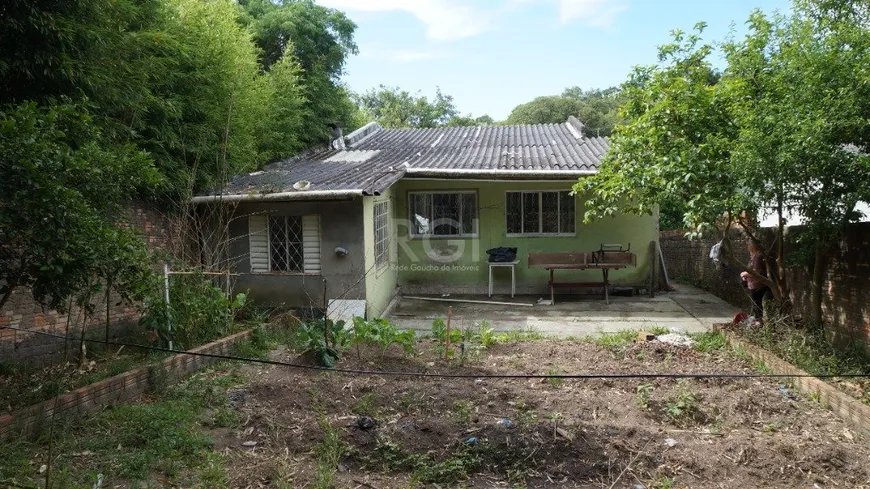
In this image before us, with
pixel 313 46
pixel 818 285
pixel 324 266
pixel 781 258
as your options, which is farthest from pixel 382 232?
pixel 313 46

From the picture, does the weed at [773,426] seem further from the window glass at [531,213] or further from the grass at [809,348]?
the window glass at [531,213]

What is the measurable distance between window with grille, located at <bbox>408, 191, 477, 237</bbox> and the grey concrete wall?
3.33m

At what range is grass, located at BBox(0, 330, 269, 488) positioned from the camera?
3.76 meters

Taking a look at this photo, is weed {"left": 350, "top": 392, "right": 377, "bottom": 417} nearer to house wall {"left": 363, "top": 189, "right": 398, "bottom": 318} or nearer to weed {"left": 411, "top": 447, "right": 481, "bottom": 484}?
weed {"left": 411, "top": 447, "right": 481, "bottom": 484}

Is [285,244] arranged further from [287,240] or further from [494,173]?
[494,173]

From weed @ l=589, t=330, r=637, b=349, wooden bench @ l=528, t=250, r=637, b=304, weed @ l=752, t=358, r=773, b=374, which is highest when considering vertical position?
wooden bench @ l=528, t=250, r=637, b=304

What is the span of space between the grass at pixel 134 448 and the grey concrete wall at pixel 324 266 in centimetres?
374

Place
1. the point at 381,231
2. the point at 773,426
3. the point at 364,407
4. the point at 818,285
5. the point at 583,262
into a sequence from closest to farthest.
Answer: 1. the point at 773,426
2. the point at 364,407
3. the point at 818,285
4. the point at 381,231
5. the point at 583,262

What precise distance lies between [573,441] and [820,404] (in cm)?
263

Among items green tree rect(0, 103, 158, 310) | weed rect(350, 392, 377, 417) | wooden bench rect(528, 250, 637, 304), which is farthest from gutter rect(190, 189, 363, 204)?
wooden bench rect(528, 250, 637, 304)

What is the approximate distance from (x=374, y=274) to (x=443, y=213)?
3.25 metres

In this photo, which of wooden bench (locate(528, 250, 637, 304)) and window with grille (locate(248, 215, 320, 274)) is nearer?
window with grille (locate(248, 215, 320, 274))

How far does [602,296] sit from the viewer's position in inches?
458

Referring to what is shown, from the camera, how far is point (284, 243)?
9422 millimetres
